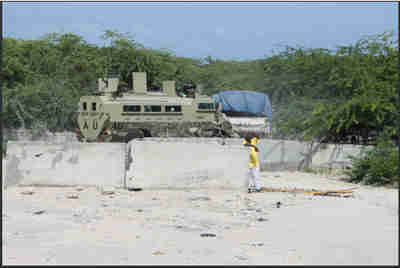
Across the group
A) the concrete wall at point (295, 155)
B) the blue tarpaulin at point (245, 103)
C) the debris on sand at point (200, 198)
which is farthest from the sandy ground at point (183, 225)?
the blue tarpaulin at point (245, 103)

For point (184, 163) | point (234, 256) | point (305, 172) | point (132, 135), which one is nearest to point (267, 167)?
point (305, 172)

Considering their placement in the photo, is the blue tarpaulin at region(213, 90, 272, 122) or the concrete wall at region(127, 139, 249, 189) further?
the blue tarpaulin at region(213, 90, 272, 122)

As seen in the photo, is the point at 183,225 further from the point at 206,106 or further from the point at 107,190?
the point at 206,106

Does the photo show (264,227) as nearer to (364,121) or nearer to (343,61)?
(364,121)

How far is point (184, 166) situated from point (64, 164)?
224 cm

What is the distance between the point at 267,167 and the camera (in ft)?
54.2

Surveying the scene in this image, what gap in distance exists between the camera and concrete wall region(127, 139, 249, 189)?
11477mm

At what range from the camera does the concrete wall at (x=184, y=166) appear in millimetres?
11477

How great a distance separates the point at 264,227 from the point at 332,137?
1028 cm

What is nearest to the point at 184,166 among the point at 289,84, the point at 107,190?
the point at 107,190

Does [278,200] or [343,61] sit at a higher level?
[343,61]

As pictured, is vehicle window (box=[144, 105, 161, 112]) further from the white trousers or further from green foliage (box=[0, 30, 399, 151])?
the white trousers

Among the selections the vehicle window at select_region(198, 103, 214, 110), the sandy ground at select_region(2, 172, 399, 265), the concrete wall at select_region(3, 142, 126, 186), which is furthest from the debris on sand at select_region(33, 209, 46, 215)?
the vehicle window at select_region(198, 103, 214, 110)

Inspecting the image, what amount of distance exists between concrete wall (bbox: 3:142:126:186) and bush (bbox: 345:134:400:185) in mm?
5440
